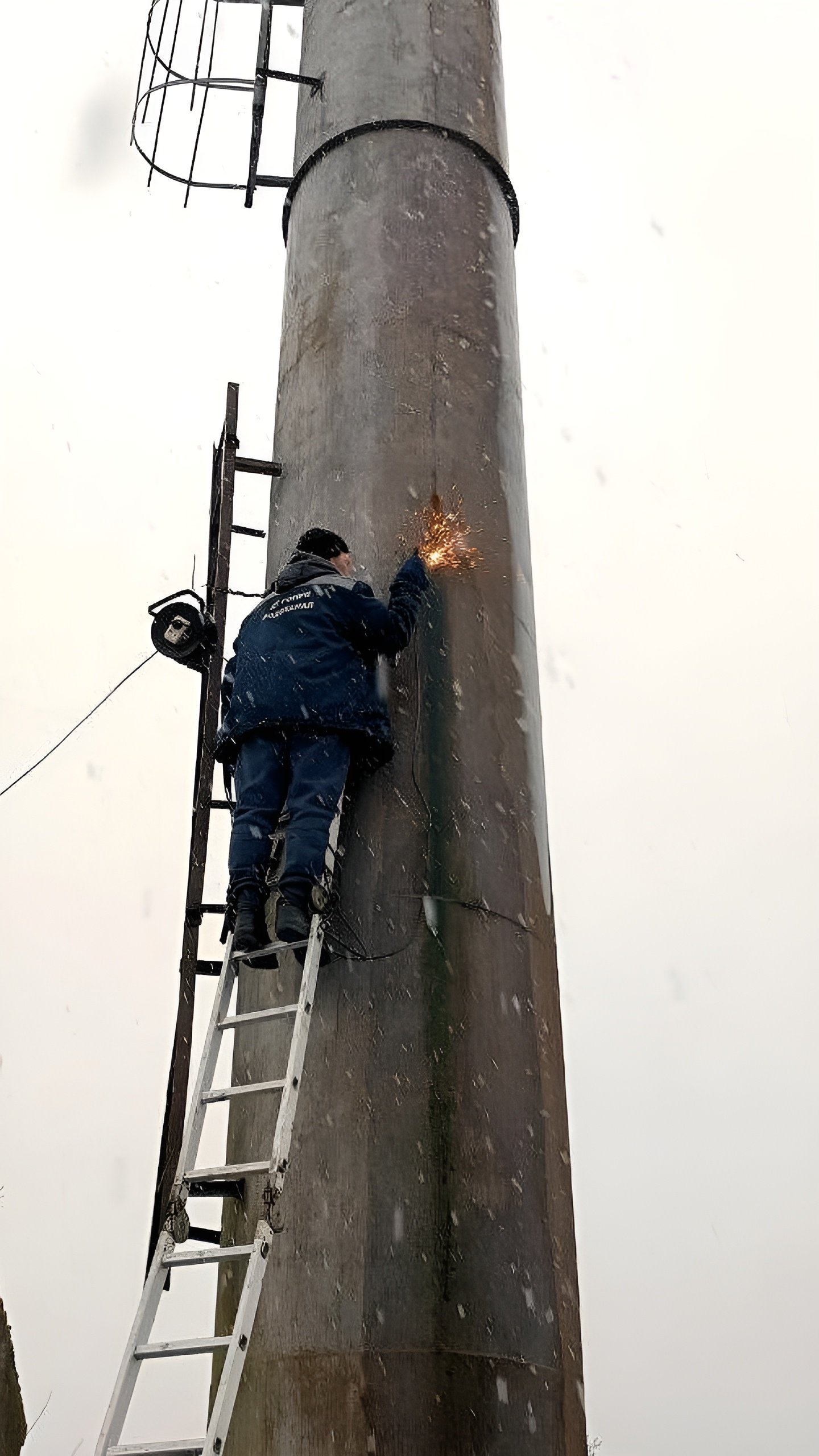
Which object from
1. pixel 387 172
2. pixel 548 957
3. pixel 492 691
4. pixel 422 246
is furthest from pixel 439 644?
pixel 387 172

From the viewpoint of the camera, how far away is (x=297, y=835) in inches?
192

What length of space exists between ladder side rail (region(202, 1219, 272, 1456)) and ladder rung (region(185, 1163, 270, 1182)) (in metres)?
0.16

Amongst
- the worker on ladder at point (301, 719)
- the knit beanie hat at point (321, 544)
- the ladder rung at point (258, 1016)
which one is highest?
the knit beanie hat at point (321, 544)

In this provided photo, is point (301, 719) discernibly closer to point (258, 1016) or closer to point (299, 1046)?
point (258, 1016)

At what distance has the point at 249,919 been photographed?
499cm

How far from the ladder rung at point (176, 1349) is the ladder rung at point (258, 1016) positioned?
106cm

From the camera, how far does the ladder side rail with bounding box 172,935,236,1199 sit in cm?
455

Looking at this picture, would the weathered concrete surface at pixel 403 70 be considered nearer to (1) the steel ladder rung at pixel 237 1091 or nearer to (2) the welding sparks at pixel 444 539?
(2) the welding sparks at pixel 444 539

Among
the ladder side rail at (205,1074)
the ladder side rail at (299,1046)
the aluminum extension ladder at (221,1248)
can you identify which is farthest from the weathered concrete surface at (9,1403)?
the ladder side rail at (299,1046)

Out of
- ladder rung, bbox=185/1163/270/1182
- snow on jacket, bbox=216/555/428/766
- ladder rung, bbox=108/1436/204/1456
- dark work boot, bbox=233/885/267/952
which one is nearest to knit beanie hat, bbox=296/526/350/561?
snow on jacket, bbox=216/555/428/766

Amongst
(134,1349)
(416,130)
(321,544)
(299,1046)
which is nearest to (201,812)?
(321,544)

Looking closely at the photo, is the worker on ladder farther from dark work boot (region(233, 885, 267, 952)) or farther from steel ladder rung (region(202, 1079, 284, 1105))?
steel ladder rung (region(202, 1079, 284, 1105))

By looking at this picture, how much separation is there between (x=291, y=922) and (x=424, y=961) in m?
0.52

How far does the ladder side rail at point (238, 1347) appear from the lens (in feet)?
12.2
